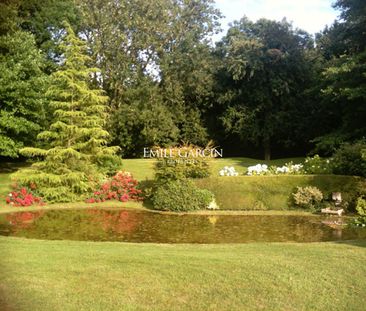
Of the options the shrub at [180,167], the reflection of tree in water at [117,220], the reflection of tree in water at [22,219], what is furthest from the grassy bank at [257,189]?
the reflection of tree in water at [117,220]

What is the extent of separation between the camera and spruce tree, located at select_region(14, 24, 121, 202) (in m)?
16.4

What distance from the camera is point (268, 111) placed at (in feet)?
97.1

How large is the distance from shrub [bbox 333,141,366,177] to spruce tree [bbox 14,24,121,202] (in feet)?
30.6

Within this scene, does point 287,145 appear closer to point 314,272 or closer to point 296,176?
point 296,176

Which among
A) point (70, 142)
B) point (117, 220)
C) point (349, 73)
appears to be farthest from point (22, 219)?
point (349, 73)

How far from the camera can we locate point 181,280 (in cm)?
540

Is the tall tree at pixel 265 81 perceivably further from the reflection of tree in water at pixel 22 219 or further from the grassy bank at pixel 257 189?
the reflection of tree in water at pixel 22 219

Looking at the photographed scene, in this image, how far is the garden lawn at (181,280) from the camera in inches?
185

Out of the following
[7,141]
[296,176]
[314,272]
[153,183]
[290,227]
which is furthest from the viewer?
[7,141]

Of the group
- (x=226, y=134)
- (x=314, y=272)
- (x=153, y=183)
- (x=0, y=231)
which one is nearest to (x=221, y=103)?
(x=226, y=134)

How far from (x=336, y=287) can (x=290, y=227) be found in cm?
688

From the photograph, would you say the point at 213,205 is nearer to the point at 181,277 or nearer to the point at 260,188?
the point at 260,188

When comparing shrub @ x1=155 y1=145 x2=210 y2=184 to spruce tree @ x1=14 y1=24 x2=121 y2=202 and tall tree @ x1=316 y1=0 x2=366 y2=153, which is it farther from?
tall tree @ x1=316 y1=0 x2=366 y2=153

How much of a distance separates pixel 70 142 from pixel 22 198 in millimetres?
3076
